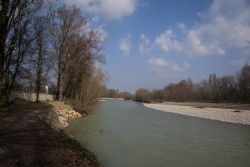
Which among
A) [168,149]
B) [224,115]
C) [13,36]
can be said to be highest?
[13,36]

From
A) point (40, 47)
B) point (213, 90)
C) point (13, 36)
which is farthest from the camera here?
point (213, 90)

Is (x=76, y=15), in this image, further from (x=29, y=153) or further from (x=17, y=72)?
(x=29, y=153)

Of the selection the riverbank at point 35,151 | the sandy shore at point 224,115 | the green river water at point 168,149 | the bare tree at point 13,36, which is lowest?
the green river water at point 168,149

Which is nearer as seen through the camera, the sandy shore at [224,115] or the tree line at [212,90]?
the sandy shore at [224,115]

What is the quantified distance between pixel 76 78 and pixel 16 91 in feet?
36.2

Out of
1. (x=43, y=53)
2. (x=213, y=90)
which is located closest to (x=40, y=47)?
(x=43, y=53)

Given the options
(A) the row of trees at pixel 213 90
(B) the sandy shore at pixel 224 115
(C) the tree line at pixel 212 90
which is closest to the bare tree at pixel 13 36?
(B) the sandy shore at pixel 224 115

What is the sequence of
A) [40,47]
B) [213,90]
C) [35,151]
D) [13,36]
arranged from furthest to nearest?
[213,90], [40,47], [13,36], [35,151]

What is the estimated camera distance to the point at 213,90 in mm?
102812

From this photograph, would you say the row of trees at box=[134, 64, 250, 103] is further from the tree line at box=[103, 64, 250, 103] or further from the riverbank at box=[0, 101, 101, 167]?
the riverbank at box=[0, 101, 101, 167]

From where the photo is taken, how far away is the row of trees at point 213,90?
285 ft

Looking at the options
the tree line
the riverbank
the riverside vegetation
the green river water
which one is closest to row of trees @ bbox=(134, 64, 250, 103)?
the tree line

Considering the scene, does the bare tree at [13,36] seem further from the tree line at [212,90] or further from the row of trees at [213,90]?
the row of trees at [213,90]

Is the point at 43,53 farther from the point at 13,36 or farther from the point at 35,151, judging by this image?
the point at 35,151
